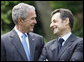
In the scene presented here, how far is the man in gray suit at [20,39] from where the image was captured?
1069 cm

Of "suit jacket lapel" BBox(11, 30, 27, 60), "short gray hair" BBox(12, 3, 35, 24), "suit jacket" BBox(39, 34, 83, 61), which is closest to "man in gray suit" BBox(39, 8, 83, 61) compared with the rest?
"suit jacket" BBox(39, 34, 83, 61)

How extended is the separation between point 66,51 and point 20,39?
785mm

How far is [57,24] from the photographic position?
36.0 feet

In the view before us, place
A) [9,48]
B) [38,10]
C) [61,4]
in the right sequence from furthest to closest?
1. [61,4]
2. [38,10]
3. [9,48]

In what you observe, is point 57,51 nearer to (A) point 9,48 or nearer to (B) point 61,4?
(A) point 9,48

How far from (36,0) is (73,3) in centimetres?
537

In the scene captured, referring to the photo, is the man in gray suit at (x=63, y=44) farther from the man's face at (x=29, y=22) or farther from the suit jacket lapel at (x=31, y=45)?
the man's face at (x=29, y=22)

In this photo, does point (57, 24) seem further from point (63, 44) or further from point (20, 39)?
point (20, 39)

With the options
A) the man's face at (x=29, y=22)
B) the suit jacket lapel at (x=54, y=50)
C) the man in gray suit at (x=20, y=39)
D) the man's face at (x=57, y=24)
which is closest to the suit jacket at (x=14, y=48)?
the man in gray suit at (x=20, y=39)

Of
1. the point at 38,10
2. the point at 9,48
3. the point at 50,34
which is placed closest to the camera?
the point at 9,48

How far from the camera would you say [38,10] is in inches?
653

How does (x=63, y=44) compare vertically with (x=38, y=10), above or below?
above

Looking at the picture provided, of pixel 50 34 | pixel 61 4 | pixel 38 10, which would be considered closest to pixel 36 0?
pixel 38 10

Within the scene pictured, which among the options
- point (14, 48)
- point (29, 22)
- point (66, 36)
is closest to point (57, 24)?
point (66, 36)
